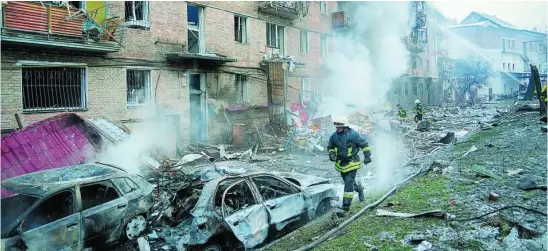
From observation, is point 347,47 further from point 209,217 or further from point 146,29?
point 209,217

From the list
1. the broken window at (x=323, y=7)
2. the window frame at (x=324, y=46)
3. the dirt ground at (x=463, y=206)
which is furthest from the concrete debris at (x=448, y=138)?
the broken window at (x=323, y=7)

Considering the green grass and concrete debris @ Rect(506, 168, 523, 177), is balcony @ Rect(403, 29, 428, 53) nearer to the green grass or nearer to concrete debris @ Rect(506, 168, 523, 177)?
concrete debris @ Rect(506, 168, 523, 177)

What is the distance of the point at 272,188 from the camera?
6234 millimetres

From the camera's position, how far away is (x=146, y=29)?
13.3m

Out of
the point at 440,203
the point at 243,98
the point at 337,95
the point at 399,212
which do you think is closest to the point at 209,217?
the point at 399,212

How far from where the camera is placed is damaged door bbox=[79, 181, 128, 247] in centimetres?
554

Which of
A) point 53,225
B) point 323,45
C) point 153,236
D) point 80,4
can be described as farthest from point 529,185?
point 323,45

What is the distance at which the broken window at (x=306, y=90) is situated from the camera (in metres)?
21.8

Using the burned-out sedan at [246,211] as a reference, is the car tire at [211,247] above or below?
below

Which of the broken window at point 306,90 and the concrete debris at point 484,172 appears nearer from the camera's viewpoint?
the concrete debris at point 484,172

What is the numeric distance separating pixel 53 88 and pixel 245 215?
831 cm

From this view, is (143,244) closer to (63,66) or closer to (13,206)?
(13,206)

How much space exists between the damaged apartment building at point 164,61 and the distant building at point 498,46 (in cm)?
3909

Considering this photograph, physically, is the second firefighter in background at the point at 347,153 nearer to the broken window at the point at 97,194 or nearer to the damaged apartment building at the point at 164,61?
the broken window at the point at 97,194
